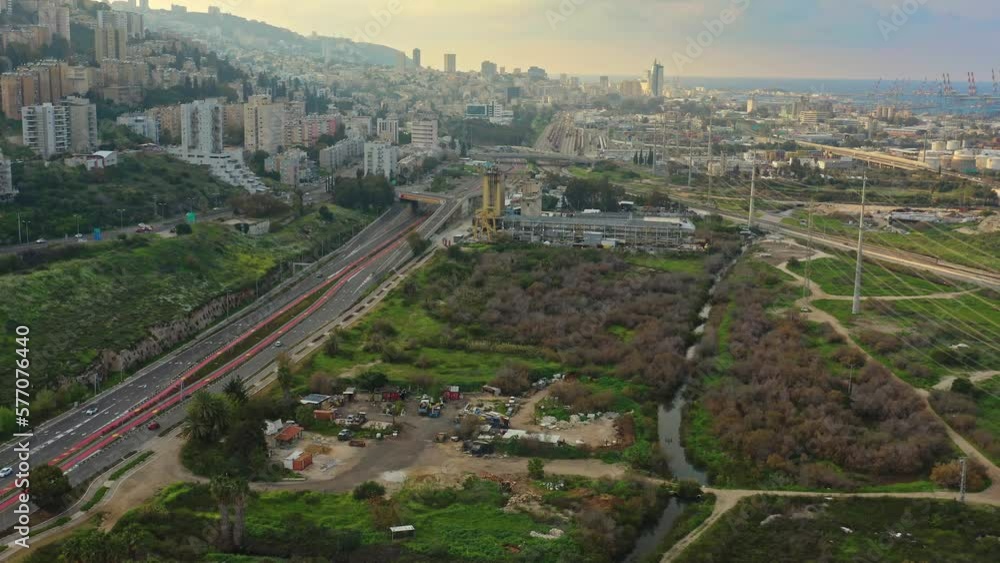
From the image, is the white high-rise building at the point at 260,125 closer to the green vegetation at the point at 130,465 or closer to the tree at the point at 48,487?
the green vegetation at the point at 130,465

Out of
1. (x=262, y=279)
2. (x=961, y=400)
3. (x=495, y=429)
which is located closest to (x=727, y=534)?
(x=495, y=429)

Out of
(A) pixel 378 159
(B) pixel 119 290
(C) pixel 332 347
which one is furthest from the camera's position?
(A) pixel 378 159

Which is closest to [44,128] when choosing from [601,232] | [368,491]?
[601,232]

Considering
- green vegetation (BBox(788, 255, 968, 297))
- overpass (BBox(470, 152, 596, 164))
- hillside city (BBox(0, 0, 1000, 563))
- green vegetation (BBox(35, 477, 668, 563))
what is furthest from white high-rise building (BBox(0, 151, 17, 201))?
overpass (BBox(470, 152, 596, 164))

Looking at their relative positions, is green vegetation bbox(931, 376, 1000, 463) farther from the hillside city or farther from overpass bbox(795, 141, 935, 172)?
overpass bbox(795, 141, 935, 172)

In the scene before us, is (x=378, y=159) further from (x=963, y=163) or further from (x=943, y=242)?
(x=963, y=163)

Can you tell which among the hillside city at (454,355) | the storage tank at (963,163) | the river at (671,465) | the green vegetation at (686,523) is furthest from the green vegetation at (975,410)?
the storage tank at (963,163)
